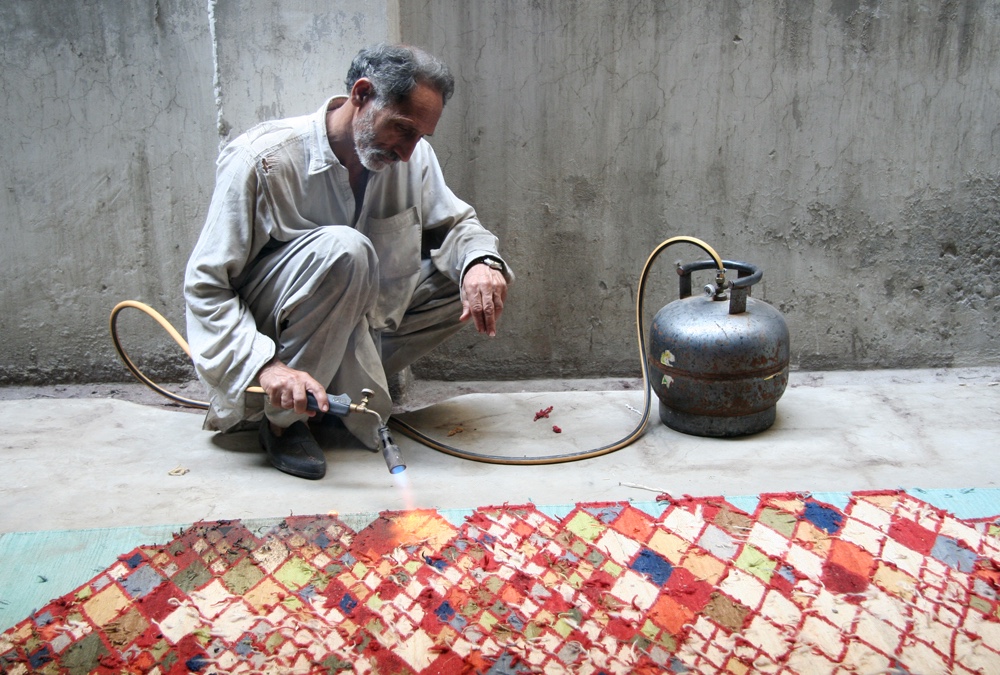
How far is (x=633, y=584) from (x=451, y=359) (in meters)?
1.81

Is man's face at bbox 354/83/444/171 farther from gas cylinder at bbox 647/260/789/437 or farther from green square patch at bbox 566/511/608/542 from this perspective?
green square patch at bbox 566/511/608/542

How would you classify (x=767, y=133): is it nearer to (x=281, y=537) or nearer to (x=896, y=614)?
(x=896, y=614)

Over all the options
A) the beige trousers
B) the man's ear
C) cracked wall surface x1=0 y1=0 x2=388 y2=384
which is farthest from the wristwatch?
cracked wall surface x1=0 y1=0 x2=388 y2=384

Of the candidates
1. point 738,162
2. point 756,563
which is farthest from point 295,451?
point 738,162

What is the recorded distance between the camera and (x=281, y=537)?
215 centimetres

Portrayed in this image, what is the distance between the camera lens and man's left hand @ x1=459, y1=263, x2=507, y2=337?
252 cm

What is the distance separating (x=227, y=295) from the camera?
97.4 inches

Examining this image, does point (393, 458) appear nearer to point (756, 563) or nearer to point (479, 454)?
point (479, 454)

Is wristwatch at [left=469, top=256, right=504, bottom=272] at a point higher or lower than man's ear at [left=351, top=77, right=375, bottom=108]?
lower

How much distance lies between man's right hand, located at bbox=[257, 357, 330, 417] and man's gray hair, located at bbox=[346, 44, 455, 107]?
84 cm

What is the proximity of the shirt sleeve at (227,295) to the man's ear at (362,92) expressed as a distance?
1.20 ft

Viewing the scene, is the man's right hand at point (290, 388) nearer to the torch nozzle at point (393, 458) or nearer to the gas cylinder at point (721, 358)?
the torch nozzle at point (393, 458)

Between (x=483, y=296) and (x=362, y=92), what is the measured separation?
0.71 metres

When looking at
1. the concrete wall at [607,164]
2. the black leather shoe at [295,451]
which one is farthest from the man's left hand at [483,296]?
the concrete wall at [607,164]
